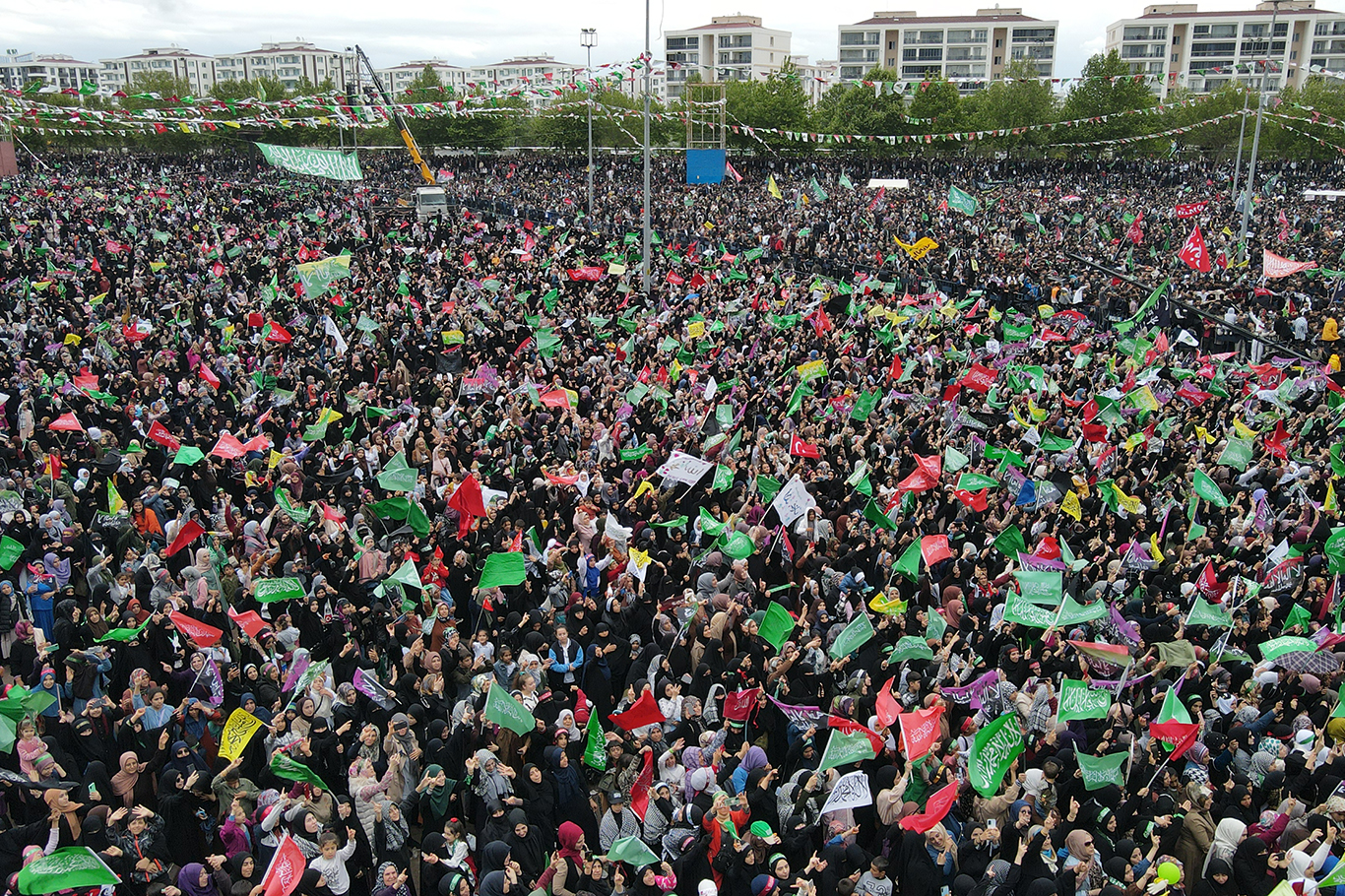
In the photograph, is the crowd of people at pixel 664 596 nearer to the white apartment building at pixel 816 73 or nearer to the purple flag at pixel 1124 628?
the purple flag at pixel 1124 628

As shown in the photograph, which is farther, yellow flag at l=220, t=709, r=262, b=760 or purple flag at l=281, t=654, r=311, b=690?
purple flag at l=281, t=654, r=311, b=690

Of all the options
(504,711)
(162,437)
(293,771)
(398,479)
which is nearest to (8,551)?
(162,437)

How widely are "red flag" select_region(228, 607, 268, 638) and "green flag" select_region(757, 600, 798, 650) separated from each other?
4223mm

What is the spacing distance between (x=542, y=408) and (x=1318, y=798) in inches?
440

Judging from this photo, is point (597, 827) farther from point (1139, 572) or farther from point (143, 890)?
point (1139, 572)

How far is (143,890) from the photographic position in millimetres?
6844

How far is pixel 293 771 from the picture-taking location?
7152mm

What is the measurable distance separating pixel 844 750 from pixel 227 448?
29.4 feet

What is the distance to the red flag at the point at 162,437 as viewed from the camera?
13406mm

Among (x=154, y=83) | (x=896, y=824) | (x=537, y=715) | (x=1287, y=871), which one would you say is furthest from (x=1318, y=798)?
(x=154, y=83)

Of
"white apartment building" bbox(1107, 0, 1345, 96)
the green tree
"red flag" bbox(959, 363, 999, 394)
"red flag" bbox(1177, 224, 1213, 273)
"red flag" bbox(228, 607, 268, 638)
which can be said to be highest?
"white apartment building" bbox(1107, 0, 1345, 96)

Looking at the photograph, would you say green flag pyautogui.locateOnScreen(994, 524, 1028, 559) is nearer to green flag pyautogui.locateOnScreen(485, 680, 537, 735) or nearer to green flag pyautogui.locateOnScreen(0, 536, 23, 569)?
green flag pyautogui.locateOnScreen(485, 680, 537, 735)

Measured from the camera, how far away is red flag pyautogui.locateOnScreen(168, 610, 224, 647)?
28.1 ft

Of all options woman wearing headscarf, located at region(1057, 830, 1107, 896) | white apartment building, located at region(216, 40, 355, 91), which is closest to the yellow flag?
woman wearing headscarf, located at region(1057, 830, 1107, 896)
